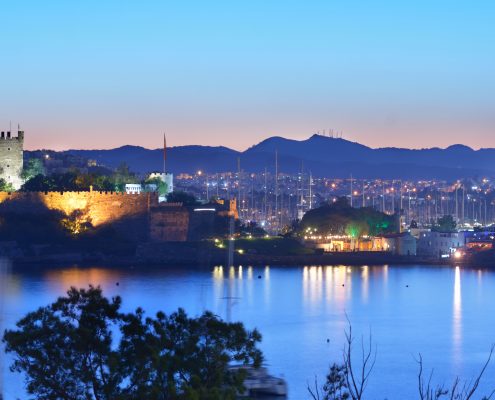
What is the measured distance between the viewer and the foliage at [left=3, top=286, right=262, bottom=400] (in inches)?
430

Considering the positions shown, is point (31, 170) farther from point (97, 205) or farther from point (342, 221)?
point (342, 221)

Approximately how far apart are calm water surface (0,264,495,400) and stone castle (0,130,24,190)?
2.99m

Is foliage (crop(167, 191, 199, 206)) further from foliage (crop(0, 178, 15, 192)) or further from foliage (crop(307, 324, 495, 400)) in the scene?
foliage (crop(307, 324, 495, 400))

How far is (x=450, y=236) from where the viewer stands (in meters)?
53.4

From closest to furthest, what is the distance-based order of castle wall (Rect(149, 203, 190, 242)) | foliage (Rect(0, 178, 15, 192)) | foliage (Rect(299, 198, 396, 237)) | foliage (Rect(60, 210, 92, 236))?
foliage (Rect(0, 178, 15, 192)) → foliage (Rect(60, 210, 92, 236)) → castle wall (Rect(149, 203, 190, 242)) → foliage (Rect(299, 198, 396, 237))

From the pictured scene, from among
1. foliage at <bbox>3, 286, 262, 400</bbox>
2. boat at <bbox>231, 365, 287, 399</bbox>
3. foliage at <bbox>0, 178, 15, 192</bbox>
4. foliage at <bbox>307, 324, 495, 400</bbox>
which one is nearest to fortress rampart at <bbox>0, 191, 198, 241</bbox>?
foliage at <bbox>0, 178, 15, 192</bbox>

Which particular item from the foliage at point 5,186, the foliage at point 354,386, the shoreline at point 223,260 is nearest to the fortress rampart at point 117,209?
the foliage at point 5,186

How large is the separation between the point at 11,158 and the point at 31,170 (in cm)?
155

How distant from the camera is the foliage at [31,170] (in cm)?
4253

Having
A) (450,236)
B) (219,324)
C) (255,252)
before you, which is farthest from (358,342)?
(450,236)

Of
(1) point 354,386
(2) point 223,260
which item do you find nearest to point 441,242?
(2) point 223,260

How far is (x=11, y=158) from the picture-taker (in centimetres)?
4159

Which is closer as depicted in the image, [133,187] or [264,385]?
[264,385]

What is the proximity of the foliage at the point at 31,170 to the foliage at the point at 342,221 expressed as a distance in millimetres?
10905
